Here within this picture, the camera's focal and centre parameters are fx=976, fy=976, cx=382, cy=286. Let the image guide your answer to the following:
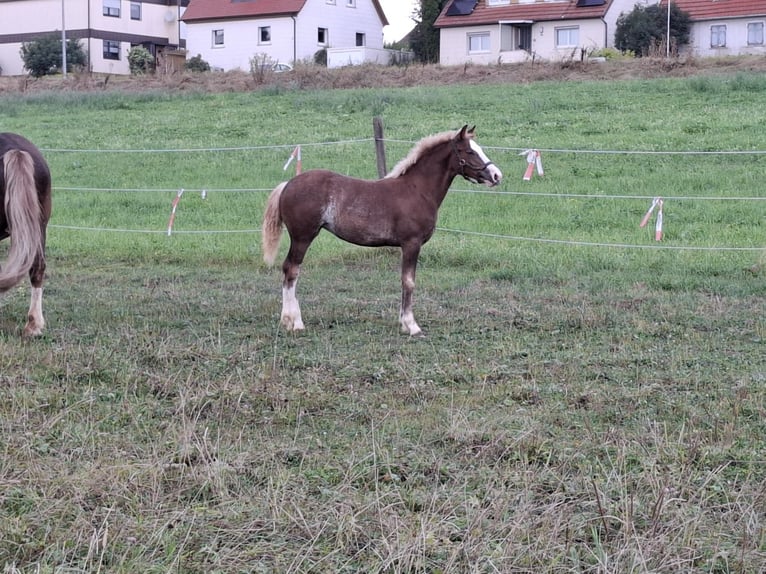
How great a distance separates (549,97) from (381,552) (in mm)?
21700

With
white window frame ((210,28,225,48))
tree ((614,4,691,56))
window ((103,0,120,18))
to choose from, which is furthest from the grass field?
window ((103,0,120,18))

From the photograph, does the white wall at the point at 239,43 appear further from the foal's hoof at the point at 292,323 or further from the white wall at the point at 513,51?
the foal's hoof at the point at 292,323

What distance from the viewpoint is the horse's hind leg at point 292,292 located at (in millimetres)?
7973

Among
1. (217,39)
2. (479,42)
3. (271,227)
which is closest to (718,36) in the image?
(479,42)

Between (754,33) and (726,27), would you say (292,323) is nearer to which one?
(726,27)

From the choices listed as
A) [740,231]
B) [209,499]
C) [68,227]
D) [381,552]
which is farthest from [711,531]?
[68,227]

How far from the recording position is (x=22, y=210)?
700 cm

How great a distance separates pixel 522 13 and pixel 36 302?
137 feet

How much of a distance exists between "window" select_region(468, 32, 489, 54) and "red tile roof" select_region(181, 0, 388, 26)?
334 inches

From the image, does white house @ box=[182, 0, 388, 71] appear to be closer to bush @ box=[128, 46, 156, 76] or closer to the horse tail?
bush @ box=[128, 46, 156, 76]

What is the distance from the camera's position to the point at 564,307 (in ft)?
28.3

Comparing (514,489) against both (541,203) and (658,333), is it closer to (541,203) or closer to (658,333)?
(658,333)

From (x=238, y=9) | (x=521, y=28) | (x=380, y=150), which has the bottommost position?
(x=380, y=150)

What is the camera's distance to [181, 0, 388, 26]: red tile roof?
1884 inches
